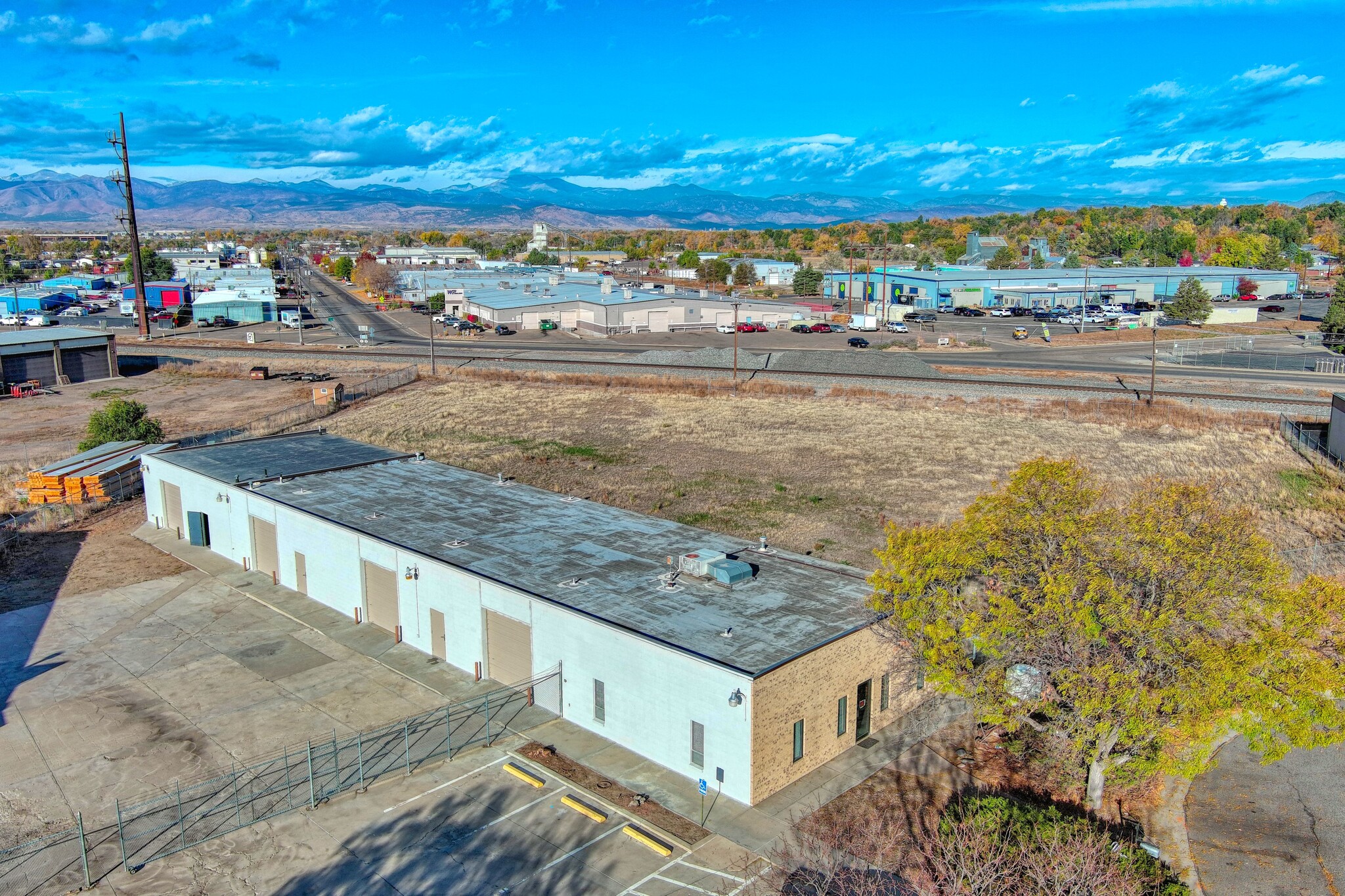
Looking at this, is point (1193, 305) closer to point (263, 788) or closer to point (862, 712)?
point (862, 712)

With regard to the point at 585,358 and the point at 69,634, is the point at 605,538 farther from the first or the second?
the point at 585,358

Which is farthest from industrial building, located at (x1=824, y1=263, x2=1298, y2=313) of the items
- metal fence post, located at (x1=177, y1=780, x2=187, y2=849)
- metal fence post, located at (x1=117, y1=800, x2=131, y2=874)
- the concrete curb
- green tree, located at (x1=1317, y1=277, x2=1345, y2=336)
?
metal fence post, located at (x1=117, y1=800, x2=131, y2=874)

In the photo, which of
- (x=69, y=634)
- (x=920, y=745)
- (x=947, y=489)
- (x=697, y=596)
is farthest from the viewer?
(x=947, y=489)

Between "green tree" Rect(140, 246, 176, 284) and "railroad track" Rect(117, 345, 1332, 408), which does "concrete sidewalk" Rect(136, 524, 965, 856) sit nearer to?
"railroad track" Rect(117, 345, 1332, 408)

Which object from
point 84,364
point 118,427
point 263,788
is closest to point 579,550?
point 263,788

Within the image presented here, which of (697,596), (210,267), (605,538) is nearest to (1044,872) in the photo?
(697,596)
